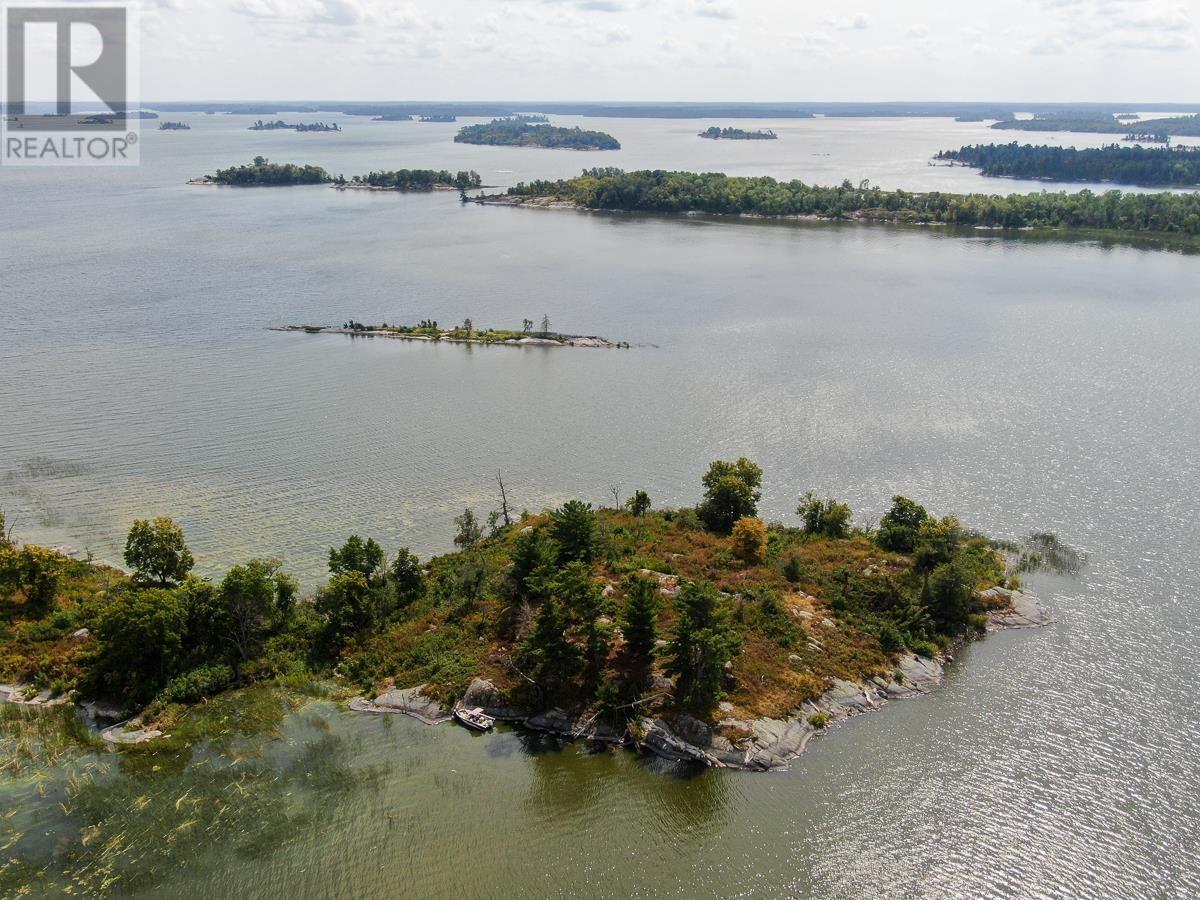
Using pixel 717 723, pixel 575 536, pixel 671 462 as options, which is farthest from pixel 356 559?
pixel 671 462

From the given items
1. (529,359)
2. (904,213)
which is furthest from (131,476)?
(904,213)

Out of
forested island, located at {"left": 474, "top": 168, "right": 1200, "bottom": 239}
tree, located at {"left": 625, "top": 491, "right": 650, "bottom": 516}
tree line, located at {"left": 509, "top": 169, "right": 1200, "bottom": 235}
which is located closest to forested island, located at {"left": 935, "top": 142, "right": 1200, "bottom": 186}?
forested island, located at {"left": 474, "top": 168, "right": 1200, "bottom": 239}

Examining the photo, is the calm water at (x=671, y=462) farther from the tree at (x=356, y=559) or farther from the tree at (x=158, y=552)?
the tree at (x=158, y=552)

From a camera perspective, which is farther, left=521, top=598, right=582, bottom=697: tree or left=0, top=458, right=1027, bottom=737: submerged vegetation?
left=0, top=458, right=1027, bottom=737: submerged vegetation

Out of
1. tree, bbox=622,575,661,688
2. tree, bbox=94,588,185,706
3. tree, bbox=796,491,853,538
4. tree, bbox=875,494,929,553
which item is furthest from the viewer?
tree, bbox=796,491,853,538

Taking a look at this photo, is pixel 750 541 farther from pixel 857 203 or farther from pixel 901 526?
pixel 857 203

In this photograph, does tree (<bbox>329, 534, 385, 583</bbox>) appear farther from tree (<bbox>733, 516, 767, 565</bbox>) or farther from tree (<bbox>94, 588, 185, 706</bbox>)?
tree (<bbox>733, 516, 767, 565</bbox>)
